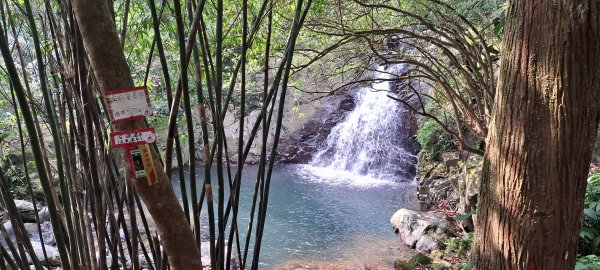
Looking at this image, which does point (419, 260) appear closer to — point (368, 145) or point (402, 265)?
point (402, 265)

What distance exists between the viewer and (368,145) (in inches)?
362

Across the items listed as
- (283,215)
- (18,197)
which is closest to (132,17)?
(283,215)

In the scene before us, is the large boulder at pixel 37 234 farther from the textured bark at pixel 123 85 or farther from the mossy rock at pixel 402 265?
the textured bark at pixel 123 85

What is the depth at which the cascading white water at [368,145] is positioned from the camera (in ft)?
28.2

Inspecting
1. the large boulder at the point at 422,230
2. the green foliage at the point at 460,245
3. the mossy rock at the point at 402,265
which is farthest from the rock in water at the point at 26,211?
the green foliage at the point at 460,245

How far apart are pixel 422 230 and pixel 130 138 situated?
430cm

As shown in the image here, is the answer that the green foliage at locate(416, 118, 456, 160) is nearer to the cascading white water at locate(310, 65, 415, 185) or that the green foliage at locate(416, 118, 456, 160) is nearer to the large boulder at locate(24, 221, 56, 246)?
the cascading white water at locate(310, 65, 415, 185)

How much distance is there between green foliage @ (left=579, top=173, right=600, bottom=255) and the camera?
9.81 ft

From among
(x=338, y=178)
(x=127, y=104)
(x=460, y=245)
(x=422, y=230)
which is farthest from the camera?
(x=338, y=178)

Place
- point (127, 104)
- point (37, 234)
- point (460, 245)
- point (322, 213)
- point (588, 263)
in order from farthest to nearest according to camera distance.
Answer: point (322, 213) < point (37, 234) < point (460, 245) < point (588, 263) < point (127, 104)

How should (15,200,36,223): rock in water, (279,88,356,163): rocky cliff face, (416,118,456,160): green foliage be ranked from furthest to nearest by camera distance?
1. (279,88,356,163): rocky cliff face
2. (416,118,456,160): green foliage
3. (15,200,36,223): rock in water

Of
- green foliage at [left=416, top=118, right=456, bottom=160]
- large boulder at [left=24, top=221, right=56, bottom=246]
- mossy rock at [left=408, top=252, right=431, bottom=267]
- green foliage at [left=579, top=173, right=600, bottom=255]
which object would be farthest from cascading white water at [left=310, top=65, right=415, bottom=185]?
large boulder at [left=24, top=221, right=56, bottom=246]

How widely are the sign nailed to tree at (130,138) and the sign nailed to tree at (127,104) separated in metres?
0.03

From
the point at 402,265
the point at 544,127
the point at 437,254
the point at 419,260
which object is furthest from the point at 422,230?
the point at 544,127
